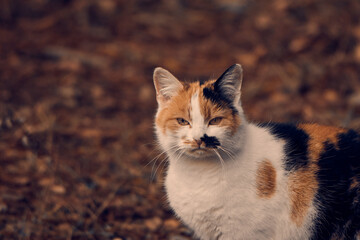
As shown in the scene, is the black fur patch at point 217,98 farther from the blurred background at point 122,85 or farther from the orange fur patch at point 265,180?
the blurred background at point 122,85

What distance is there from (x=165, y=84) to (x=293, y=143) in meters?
1.13

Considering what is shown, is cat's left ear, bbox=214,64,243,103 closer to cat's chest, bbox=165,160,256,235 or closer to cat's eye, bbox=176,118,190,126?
cat's eye, bbox=176,118,190,126

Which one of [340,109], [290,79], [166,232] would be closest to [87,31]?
[290,79]

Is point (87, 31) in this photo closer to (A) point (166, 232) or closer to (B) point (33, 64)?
(B) point (33, 64)

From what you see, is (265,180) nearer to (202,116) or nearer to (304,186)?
(304,186)

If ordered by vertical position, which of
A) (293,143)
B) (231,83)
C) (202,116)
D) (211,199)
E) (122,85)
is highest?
(231,83)

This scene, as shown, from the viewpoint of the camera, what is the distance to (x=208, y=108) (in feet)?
10.1

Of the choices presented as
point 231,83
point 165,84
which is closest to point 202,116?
point 231,83

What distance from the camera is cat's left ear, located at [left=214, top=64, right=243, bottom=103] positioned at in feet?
10.2

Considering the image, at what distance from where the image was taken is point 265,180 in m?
3.10

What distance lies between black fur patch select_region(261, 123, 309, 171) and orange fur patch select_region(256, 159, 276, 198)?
0.14 metres

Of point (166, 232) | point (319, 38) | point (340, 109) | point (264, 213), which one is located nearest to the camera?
point (264, 213)

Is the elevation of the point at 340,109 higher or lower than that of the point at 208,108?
lower

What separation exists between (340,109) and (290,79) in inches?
38.5
